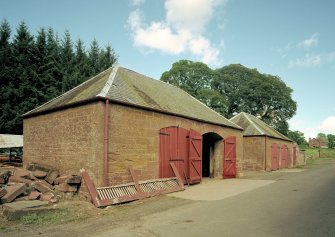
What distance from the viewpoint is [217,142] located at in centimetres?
2050

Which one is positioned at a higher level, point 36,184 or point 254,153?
point 254,153

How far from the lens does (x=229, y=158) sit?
2070 centimetres

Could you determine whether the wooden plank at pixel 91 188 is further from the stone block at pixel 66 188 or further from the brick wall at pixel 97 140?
the stone block at pixel 66 188

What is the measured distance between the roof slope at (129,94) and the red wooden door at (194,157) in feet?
3.77

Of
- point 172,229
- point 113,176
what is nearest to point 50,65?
point 113,176

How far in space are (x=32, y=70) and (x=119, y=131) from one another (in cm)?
2105

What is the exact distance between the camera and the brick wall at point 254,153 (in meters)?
29.8

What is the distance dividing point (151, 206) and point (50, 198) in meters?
3.50

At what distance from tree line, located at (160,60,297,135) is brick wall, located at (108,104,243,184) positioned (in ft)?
118

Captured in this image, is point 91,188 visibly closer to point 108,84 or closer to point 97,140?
point 97,140

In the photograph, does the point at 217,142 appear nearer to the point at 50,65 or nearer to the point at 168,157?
the point at 168,157

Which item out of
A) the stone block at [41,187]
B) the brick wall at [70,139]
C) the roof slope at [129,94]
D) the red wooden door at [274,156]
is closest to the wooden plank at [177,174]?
the roof slope at [129,94]

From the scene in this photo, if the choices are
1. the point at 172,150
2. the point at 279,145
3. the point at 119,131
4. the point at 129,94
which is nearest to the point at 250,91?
the point at 279,145

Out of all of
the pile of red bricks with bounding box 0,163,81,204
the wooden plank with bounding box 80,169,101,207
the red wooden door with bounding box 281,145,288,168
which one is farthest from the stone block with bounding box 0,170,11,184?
the red wooden door with bounding box 281,145,288,168
